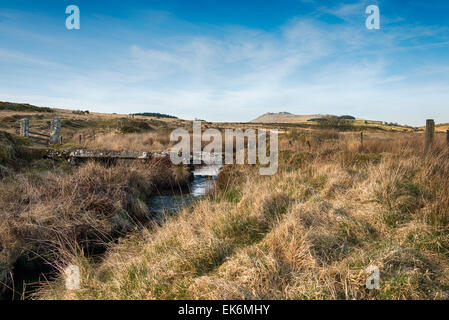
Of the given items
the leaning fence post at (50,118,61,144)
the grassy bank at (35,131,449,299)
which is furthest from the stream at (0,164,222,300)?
the leaning fence post at (50,118,61,144)

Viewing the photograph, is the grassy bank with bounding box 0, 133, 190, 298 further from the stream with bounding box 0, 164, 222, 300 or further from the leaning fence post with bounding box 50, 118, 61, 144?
the leaning fence post with bounding box 50, 118, 61, 144

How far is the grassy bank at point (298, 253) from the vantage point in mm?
2846

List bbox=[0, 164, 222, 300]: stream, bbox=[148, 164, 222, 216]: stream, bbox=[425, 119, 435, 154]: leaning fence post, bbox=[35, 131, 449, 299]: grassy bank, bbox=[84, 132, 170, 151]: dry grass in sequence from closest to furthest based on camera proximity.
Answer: bbox=[35, 131, 449, 299]: grassy bank < bbox=[0, 164, 222, 300]: stream < bbox=[148, 164, 222, 216]: stream < bbox=[425, 119, 435, 154]: leaning fence post < bbox=[84, 132, 170, 151]: dry grass

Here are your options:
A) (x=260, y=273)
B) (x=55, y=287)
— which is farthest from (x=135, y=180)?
(x=260, y=273)

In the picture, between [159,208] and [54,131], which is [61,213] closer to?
[159,208]

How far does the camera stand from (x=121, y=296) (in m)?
3.04

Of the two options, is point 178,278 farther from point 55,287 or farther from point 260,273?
point 55,287

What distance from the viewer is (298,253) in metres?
3.38

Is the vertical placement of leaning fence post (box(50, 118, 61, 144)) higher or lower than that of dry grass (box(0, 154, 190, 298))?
higher

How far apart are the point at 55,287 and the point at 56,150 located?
33.9ft

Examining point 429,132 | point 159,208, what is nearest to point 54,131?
point 159,208

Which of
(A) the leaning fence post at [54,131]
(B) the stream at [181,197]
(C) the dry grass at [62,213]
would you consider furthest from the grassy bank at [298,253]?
(A) the leaning fence post at [54,131]

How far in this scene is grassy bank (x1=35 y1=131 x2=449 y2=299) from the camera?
2.85 metres

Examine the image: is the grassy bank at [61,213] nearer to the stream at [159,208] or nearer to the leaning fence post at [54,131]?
the stream at [159,208]
